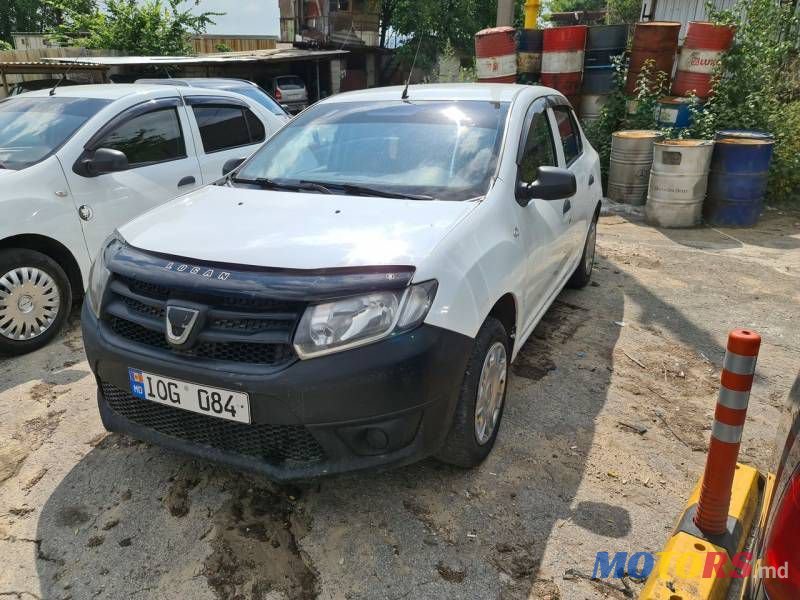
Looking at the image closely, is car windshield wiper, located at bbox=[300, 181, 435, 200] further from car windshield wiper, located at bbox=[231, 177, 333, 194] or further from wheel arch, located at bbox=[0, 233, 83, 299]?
wheel arch, located at bbox=[0, 233, 83, 299]

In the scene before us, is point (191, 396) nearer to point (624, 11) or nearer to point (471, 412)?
point (471, 412)

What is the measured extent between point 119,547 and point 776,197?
882 centimetres

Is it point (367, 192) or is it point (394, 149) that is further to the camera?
point (394, 149)

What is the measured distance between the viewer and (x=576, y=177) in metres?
3.92

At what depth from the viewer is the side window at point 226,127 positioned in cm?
509

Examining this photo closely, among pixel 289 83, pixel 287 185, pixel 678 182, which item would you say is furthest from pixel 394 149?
Result: pixel 289 83

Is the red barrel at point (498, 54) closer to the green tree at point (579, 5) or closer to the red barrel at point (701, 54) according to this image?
the red barrel at point (701, 54)

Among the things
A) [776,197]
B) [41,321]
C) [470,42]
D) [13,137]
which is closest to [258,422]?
[41,321]

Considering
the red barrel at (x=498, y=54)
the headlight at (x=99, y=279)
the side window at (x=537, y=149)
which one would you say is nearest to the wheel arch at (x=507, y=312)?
the side window at (x=537, y=149)

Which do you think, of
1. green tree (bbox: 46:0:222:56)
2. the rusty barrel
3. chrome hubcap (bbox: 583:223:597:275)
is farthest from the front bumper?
green tree (bbox: 46:0:222:56)

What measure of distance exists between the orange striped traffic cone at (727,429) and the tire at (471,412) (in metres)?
0.86

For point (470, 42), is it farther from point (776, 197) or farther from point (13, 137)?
point (13, 137)

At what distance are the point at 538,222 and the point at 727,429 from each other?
149 cm

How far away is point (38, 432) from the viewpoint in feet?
10.1
